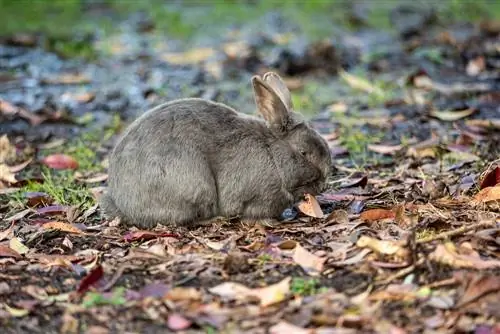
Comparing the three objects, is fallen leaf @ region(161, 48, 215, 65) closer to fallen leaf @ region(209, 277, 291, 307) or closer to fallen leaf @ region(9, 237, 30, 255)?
fallen leaf @ region(9, 237, 30, 255)

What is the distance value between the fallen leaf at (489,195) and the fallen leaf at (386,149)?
6.82 ft

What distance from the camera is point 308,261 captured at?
5.10 meters

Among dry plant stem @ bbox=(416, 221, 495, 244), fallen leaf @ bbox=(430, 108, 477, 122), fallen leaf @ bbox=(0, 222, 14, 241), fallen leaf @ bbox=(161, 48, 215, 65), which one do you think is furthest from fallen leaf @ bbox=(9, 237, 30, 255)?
fallen leaf @ bbox=(161, 48, 215, 65)

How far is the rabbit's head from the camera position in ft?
21.2

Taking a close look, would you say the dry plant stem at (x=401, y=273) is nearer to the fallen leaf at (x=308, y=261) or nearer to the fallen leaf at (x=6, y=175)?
the fallen leaf at (x=308, y=261)

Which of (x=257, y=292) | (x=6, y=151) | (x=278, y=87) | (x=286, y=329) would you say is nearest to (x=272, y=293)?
(x=257, y=292)

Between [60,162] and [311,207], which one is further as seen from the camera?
[60,162]

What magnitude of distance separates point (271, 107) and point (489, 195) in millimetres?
1618

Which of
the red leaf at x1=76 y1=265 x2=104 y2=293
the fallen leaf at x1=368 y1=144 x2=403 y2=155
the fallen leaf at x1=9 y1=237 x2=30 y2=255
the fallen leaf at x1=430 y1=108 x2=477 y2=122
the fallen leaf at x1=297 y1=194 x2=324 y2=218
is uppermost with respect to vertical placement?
the red leaf at x1=76 y1=265 x2=104 y2=293

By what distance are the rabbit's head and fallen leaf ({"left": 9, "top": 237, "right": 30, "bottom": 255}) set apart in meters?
1.87

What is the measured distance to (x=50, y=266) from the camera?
5.36 m

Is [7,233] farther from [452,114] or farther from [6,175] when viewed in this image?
[452,114]

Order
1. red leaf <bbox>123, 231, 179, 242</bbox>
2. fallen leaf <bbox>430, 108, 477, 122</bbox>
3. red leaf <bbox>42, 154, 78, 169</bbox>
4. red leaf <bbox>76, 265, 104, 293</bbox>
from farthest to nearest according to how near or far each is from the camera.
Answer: fallen leaf <bbox>430, 108, 477, 122</bbox>
red leaf <bbox>42, 154, 78, 169</bbox>
red leaf <bbox>123, 231, 179, 242</bbox>
red leaf <bbox>76, 265, 104, 293</bbox>

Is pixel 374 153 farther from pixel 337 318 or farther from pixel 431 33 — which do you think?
pixel 431 33
